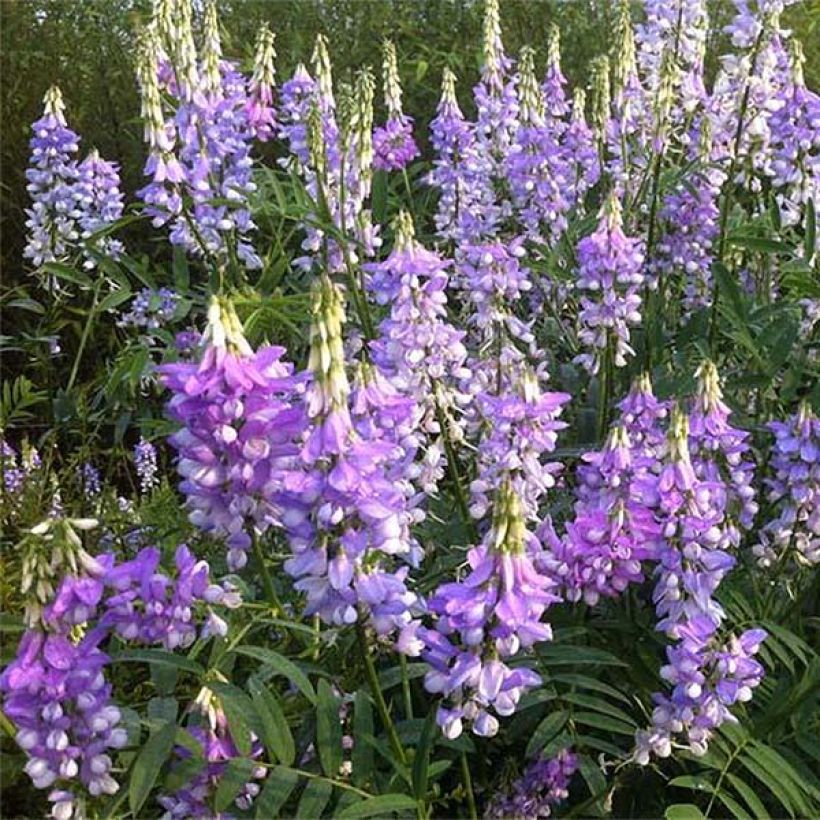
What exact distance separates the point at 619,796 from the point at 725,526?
0.62 m

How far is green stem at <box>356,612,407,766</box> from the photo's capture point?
6.62ft

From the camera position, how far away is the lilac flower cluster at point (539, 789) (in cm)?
238

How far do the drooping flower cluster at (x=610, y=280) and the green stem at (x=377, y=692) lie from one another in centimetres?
113

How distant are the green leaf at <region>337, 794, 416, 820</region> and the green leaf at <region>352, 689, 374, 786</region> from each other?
0.39ft

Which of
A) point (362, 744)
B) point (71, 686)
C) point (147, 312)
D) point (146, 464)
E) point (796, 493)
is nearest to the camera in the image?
point (71, 686)

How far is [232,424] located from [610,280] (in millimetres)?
1331

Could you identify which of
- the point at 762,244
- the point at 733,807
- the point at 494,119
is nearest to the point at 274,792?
the point at 733,807

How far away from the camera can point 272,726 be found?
2.01 m

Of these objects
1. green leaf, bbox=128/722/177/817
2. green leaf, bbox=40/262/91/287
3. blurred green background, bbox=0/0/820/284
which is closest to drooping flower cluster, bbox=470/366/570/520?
green leaf, bbox=128/722/177/817

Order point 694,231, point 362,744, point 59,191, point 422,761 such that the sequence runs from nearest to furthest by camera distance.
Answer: point 422,761
point 362,744
point 694,231
point 59,191

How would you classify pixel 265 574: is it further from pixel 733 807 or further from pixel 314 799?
pixel 733 807

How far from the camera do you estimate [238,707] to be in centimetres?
196

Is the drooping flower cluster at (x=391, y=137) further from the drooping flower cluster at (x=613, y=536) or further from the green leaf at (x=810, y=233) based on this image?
the drooping flower cluster at (x=613, y=536)

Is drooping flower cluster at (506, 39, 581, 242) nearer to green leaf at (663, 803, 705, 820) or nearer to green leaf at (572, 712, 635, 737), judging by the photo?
green leaf at (572, 712, 635, 737)
